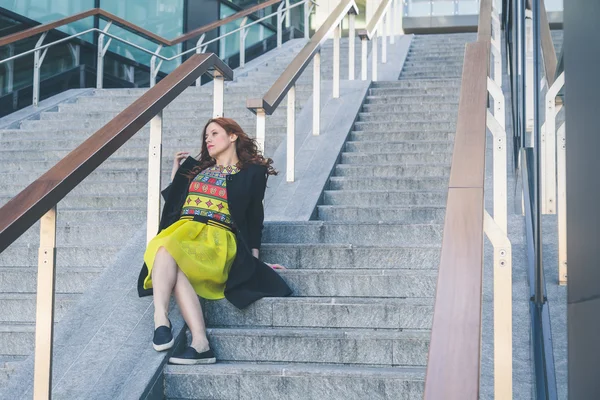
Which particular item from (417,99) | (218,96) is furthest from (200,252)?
(417,99)

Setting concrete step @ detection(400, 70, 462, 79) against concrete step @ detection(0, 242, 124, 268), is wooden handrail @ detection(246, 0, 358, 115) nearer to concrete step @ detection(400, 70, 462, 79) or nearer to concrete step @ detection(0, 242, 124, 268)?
concrete step @ detection(0, 242, 124, 268)

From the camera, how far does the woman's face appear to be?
13.2 feet

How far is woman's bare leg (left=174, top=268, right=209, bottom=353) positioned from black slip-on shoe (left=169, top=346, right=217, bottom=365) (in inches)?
0.8

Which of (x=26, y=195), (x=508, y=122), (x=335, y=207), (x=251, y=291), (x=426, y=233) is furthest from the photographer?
(x=508, y=122)

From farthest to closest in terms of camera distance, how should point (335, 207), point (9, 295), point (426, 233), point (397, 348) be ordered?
point (335, 207), point (426, 233), point (9, 295), point (397, 348)

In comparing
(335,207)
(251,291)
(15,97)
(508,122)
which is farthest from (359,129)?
(15,97)

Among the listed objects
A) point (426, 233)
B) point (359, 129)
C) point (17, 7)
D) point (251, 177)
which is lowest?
point (426, 233)

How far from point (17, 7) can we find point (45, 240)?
21.7 feet

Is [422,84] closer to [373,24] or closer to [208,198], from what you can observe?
[373,24]

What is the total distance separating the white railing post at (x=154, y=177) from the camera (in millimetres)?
3637

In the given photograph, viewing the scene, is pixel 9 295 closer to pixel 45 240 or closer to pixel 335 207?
pixel 45 240

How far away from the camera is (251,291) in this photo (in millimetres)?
3527

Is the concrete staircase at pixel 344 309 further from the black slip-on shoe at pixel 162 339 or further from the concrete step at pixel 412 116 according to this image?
the concrete step at pixel 412 116

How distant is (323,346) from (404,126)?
335 centimetres
